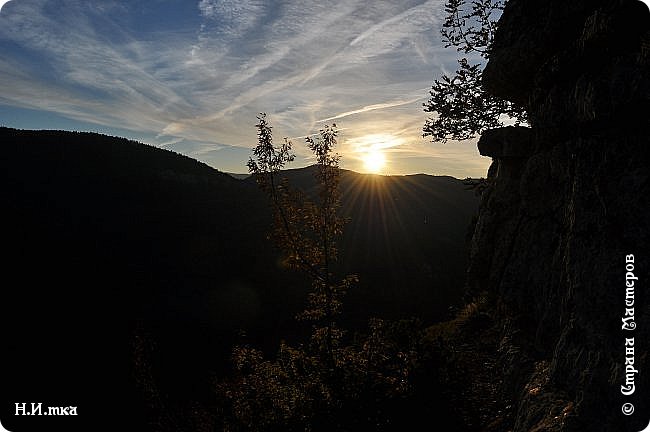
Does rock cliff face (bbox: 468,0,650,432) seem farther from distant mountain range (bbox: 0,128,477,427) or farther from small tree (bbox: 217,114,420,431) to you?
distant mountain range (bbox: 0,128,477,427)

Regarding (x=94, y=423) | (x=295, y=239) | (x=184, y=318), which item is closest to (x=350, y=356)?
(x=295, y=239)

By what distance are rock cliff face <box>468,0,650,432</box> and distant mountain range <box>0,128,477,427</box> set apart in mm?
34149

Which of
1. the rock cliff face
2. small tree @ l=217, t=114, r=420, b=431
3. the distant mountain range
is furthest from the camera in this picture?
the distant mountain range

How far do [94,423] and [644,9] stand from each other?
4890 centimetres

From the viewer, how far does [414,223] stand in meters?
152

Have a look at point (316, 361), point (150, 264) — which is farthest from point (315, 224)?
point (150, 264)

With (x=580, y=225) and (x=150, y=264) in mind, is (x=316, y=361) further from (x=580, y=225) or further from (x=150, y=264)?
(x=150, y=264)

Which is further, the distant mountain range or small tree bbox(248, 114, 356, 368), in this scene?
the distant mountain range

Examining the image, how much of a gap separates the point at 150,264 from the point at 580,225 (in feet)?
318

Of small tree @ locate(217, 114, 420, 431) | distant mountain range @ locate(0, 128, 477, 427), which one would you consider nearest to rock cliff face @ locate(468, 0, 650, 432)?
small tree @ locate(217, 114, 420, 431)

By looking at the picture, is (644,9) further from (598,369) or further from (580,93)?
(598,369)

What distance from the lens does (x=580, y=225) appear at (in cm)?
854

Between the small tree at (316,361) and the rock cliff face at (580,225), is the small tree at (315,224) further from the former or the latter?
the rock cliff face at (580,225)

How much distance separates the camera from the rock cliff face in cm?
684
